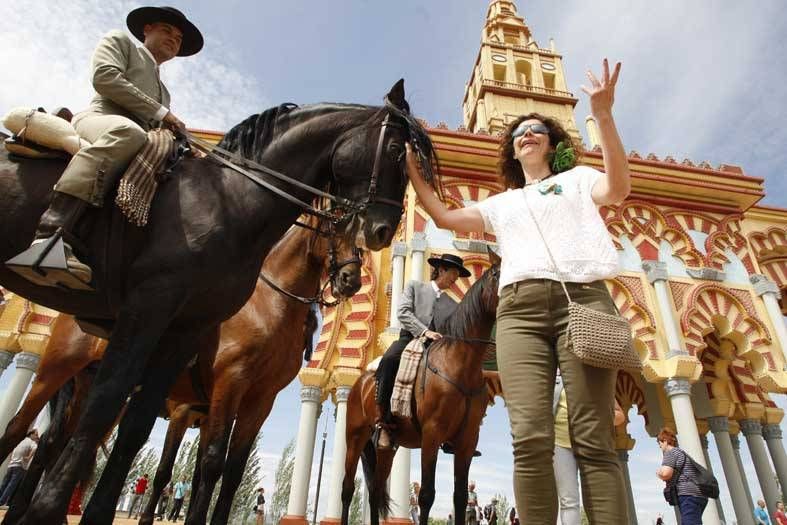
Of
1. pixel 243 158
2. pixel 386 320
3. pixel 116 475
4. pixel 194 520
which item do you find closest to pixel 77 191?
pixel 243 158

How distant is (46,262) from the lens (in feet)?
5.79

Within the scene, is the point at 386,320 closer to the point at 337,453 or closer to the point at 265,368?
the point at 337,453

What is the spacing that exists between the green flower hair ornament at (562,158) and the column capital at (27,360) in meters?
10.8

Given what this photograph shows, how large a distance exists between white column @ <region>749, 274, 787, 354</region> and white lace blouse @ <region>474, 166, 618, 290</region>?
11.2 metres

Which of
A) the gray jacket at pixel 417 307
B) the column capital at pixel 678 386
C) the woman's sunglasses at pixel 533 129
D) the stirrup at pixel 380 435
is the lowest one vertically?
the stirrup at pixel 380 435

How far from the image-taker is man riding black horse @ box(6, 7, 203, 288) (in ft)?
6.29

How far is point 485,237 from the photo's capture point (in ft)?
36.4

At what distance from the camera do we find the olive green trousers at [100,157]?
76.4 inches

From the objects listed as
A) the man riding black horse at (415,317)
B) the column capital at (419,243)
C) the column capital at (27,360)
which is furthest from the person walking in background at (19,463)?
the column capital at (419,243)

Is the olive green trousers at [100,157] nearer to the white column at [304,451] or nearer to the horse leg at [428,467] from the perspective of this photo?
the horse leg at [428,467]

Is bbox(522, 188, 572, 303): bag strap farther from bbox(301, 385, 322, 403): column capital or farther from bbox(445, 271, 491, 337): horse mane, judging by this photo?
bbox(301, 385, 322, 403): column capital

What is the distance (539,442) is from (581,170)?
3.73 feet

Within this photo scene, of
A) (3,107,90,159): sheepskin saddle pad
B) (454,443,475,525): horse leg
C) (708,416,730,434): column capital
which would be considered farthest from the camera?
(708,416,730,434): column capital

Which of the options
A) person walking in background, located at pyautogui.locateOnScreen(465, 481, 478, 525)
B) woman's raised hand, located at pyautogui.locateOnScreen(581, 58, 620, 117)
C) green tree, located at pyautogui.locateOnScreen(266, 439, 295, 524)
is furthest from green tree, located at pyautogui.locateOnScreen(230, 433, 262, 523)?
woman's raised hand, located at pyautogui.locateOnScreen(581, 58, 620, 117)
